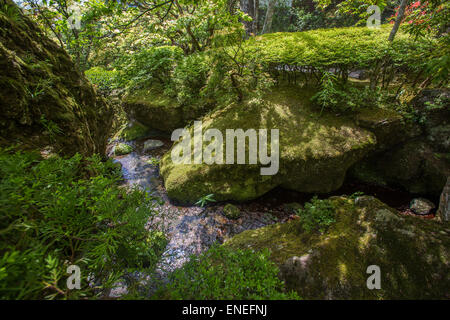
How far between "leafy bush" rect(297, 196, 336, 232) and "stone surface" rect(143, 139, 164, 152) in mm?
6025

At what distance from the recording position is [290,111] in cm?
525

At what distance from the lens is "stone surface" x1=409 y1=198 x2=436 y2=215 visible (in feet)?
14.6

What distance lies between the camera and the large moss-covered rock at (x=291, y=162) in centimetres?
447

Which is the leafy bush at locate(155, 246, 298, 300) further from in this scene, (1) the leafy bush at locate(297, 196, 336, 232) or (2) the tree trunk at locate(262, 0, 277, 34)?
(2) the tree trunk at locate(262, 0, 277, 34)

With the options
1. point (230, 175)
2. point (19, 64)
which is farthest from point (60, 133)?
point (230, 175)

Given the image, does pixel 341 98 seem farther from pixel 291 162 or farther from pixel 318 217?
pixel 318 217

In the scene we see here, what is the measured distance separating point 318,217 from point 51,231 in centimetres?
348

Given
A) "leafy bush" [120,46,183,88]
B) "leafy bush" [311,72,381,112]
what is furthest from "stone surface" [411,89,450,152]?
"leafy bush" [120,46,183,88]

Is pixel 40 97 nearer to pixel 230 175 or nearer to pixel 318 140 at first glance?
pixel 230 175

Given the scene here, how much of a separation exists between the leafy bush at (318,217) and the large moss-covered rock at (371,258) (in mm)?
155

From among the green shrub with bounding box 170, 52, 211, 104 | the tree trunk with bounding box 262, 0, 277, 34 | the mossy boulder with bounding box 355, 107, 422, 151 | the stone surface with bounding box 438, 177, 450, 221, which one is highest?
the tree trunk with bounding box 262, 0, 277, 34

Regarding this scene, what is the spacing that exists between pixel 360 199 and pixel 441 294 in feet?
4.44

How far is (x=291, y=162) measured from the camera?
448cm

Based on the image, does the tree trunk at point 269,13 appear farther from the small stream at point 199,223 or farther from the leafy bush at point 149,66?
the small stream at point 199,223
